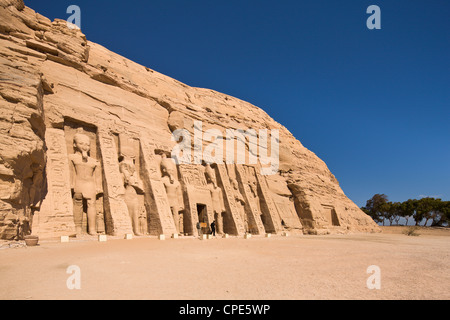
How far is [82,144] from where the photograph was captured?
13.5 m

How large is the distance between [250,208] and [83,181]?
12.0 metres

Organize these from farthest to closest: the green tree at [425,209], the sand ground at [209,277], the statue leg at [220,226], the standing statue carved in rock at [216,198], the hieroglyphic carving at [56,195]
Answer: the green tree at [425,209] → the standing statue carved in rock at [216,198] → the statue leg at [220,226] → the hieroglyphic carving at [56,195] → the sand ground at [209,277]

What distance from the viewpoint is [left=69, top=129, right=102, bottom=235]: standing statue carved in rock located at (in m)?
12.7

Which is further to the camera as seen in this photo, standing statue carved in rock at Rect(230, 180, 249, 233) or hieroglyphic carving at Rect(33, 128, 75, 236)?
standing statue carved in rock at Rect(230, 180, 249, 233)

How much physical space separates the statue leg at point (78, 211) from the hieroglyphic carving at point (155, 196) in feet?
10.4

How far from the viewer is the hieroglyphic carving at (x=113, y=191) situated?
42.2ft

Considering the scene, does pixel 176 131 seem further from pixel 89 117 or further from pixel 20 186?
pixel 20 186

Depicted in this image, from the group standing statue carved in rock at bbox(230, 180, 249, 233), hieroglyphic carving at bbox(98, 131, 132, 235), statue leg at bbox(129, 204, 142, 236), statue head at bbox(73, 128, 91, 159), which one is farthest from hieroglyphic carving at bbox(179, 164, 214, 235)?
statue head at bbox(73, 128, 91, 159)

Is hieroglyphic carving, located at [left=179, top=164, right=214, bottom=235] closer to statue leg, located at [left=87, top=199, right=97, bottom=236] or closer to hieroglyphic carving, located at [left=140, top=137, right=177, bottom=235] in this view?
hieroglyphic carving, located at [left=140, top=137, right=177, bottom=235]

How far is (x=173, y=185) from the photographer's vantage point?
16.7 meters

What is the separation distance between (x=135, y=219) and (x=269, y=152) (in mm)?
16290

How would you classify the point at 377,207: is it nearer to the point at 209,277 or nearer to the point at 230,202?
the point at 230,202

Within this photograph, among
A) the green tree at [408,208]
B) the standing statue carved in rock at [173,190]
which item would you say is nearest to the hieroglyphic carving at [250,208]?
the standing statue carved in rock at [173,190]

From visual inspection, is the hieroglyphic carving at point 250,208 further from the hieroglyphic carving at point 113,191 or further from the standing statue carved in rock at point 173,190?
the hieroglyphic carving at point 113,191
